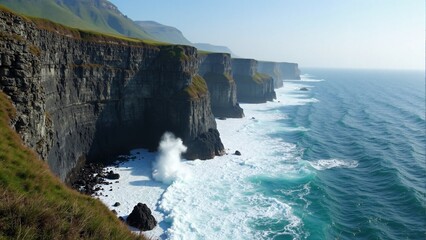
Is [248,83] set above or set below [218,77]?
below

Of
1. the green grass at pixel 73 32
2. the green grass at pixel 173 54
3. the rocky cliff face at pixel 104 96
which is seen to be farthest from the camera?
the green grass at pixel 173 54

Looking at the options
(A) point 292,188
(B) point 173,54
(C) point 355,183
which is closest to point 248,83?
(B) point 173,54

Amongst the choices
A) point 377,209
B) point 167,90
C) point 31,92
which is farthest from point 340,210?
point 167,90

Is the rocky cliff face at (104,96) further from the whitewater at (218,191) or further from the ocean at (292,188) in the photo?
the ocean at (292,188)

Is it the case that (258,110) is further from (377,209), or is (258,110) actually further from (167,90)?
(377,209)

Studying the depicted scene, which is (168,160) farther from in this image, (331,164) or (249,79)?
(249,79)

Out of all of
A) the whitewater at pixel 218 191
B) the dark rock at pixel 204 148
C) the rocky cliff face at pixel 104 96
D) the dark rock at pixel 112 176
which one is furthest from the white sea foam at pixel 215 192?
the rocky cliff face at pixel 104 96

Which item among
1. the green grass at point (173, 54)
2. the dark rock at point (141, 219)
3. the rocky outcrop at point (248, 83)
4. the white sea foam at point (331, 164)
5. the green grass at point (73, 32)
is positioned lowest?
the white sea foam at point (331, 164)
